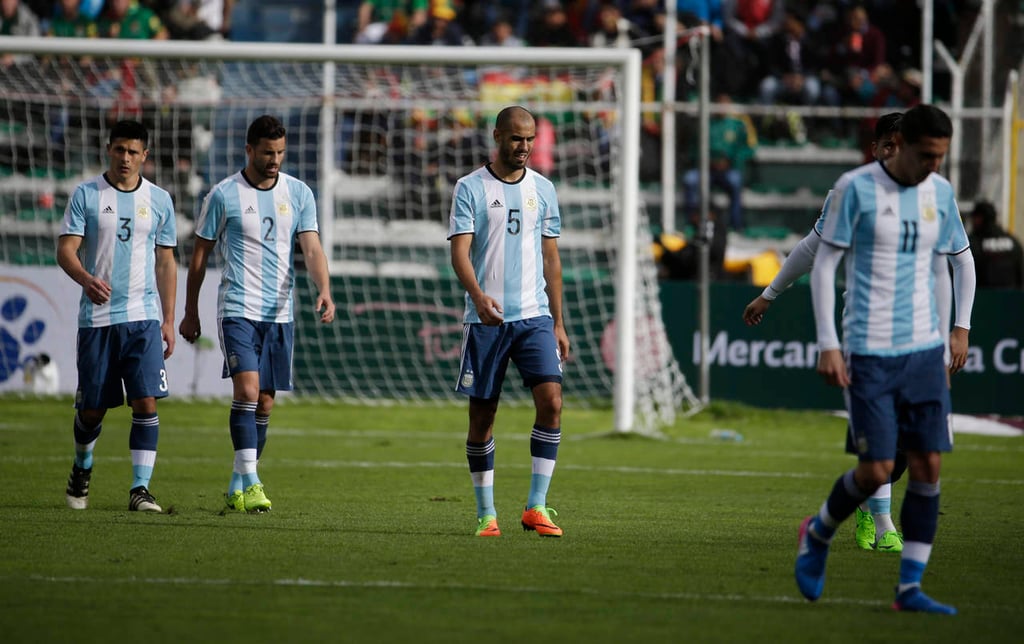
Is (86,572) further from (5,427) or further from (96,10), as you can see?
(96,10)

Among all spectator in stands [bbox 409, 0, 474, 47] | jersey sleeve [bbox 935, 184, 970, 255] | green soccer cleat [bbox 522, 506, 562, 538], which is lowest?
green soccer cleat [bbox 522, 506, 562, 538]

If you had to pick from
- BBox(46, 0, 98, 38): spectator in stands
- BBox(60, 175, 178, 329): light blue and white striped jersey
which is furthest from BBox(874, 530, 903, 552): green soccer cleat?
BBox(46, 0, 98, 38): spectator in stands

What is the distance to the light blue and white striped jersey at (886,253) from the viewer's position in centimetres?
578

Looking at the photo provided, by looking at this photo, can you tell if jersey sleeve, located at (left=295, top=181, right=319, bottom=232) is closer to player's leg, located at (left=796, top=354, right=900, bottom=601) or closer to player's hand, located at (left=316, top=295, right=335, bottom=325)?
player's hand, located at (left=316, top=295, right=335, bottom=325)

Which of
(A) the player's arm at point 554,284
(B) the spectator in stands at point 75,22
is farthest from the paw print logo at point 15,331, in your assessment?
(A) the player's arm at point 554,284

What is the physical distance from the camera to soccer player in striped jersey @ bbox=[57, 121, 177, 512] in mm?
8680

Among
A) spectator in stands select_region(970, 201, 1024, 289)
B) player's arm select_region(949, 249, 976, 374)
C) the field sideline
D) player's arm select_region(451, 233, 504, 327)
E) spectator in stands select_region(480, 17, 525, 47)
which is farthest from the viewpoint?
spectator in stands select_region(480, 17, 525, 47)

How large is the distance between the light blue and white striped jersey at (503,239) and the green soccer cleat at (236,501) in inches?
75.0

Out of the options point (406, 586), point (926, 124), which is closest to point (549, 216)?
point (406, 586)

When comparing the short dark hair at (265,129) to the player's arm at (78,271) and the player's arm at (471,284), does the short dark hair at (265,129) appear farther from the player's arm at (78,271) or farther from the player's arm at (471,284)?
the player's arm at (471,284)

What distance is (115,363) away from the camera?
28.7 ft

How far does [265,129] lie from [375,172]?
10.9 m

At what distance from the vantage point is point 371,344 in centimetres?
1706

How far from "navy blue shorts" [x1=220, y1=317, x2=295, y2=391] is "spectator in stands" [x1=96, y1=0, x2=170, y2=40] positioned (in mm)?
12764
